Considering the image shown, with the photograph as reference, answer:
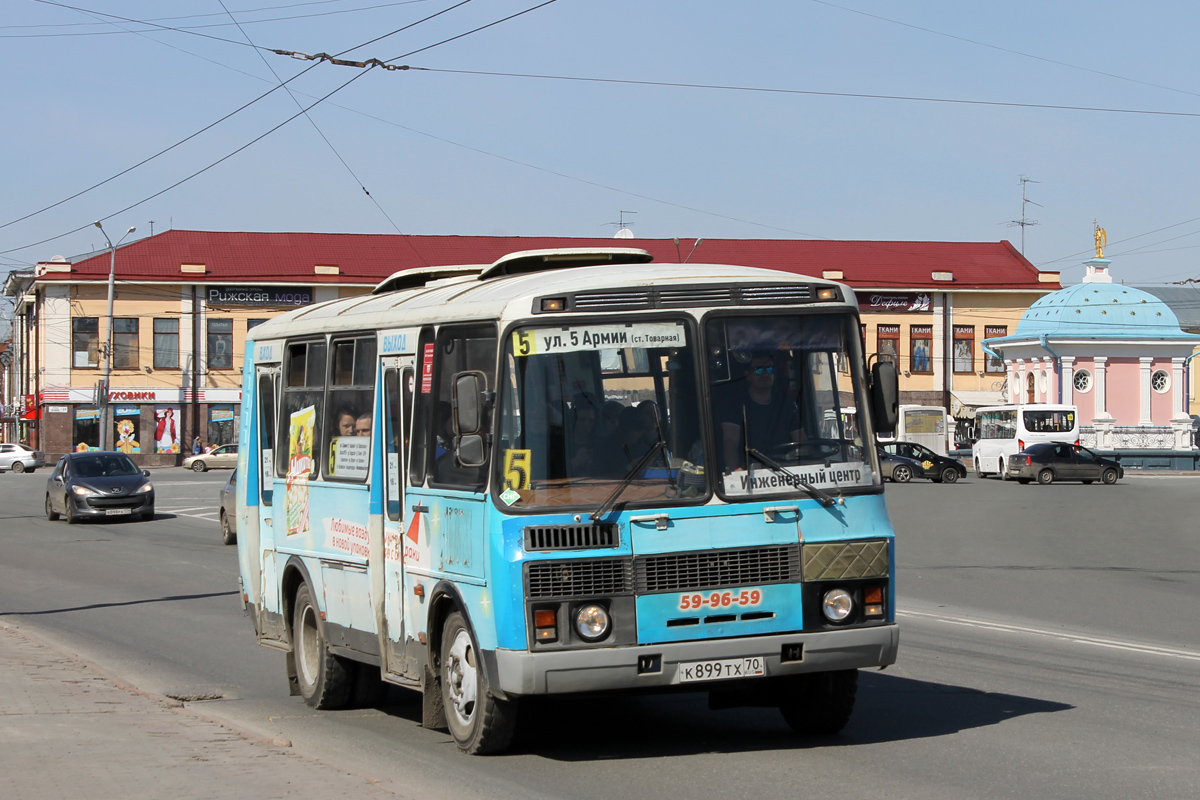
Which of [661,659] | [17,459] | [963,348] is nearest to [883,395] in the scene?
[661,659]

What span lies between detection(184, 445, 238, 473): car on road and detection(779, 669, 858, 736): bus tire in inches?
2169

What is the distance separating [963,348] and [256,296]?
3772 cm

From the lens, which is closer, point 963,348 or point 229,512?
point 229,512

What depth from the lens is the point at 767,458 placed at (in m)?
7.41

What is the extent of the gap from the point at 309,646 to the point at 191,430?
62.8 meters

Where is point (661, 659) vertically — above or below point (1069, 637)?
above

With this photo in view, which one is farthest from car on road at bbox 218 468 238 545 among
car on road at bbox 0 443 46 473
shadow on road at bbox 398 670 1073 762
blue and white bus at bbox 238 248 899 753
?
car on road at bbox 0 443 46 473

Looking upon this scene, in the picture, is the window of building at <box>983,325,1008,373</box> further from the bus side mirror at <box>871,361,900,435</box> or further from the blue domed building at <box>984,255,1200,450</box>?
the bus side mirror at <box>871,361,900,435</box>

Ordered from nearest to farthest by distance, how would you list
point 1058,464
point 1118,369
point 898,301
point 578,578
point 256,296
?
point 578,578, point 1058,464, point 1118,369, point 256,296, point 898,301

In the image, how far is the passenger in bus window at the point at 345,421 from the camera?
9031mm

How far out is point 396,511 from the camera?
8.39 m

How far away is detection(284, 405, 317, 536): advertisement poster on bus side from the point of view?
9695 millimetres

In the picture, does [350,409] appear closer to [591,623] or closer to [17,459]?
[591,623]

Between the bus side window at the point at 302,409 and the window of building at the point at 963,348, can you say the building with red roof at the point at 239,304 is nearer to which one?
the window of building at the point at 963,348
